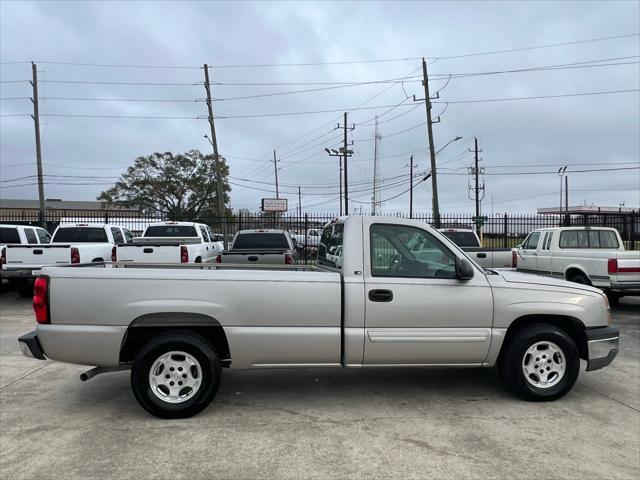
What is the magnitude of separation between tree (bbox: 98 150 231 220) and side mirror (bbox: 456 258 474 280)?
48461mm

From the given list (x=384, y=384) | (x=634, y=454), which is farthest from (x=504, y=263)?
(x=634, y=454)

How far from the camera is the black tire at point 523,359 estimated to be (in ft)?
15.6

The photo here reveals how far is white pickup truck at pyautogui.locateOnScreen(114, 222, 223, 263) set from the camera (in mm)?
10641

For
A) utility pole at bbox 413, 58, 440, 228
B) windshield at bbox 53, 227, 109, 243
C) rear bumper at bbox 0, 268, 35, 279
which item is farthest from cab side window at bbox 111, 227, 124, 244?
utility pole at bbox 413, 58, 440, 228

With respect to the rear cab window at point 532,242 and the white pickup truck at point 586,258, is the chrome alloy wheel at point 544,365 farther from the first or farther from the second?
the rear cab window at point 532,242

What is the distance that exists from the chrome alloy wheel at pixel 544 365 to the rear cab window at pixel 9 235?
42.3 feet

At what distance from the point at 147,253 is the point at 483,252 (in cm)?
791

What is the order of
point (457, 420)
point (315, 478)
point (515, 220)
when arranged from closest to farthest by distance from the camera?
point (315, 478), point (457, 420), point (515, 220)

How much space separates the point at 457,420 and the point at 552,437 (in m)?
0.77

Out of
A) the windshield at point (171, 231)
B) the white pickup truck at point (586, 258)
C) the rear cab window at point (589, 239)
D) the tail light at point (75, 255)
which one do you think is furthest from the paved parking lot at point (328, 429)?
the windshield at point (171, 231)

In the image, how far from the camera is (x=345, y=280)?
15.0 feet

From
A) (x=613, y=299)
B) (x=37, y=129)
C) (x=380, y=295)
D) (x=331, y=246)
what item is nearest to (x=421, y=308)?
(x=380, y=295)

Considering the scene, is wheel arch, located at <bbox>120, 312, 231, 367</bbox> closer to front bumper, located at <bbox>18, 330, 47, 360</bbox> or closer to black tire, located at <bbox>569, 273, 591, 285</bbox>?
front bumper, located at <bbox>18, 330, 47, 360</bbox>

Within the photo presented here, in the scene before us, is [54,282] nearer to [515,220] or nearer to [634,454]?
[634,454]
